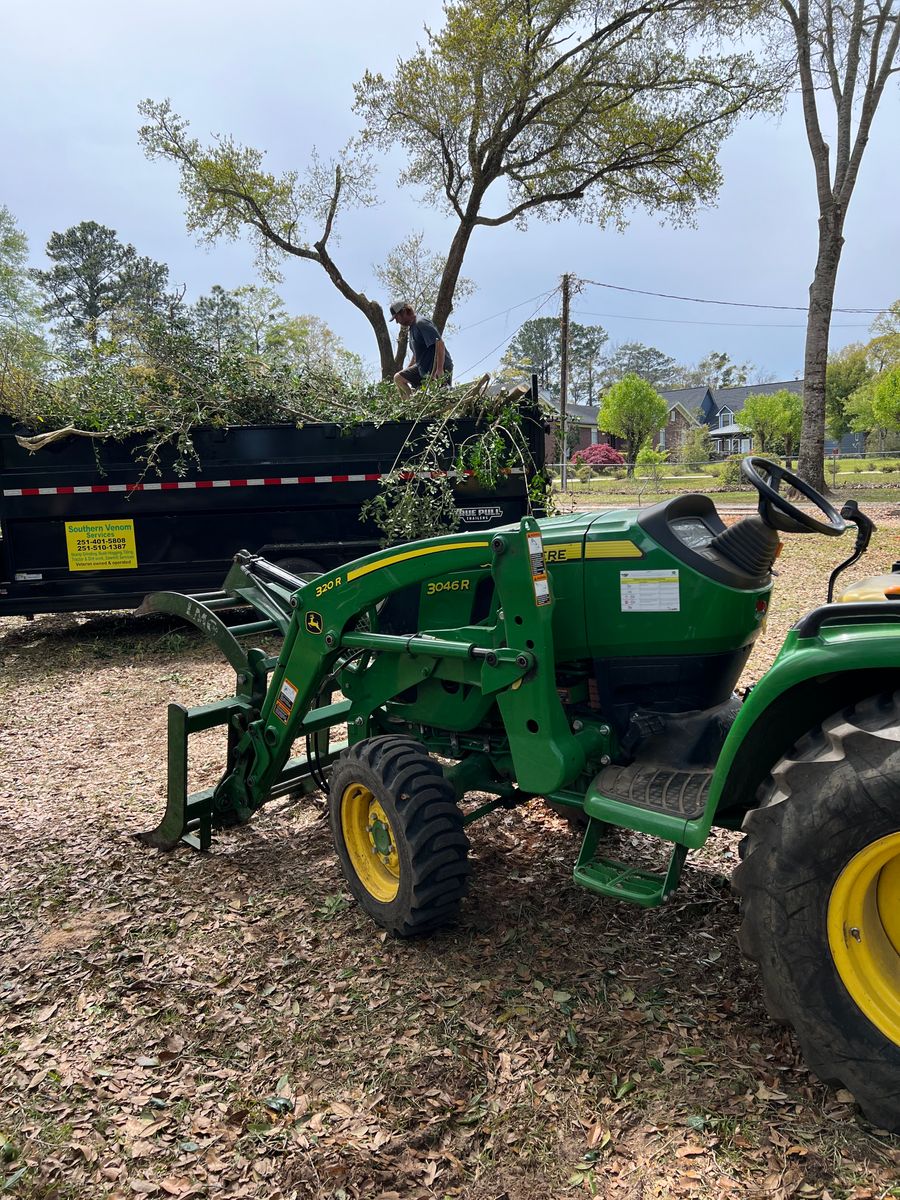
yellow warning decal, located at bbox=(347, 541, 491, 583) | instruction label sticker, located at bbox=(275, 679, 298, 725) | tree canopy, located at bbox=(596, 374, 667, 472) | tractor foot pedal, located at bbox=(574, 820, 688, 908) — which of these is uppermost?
tree canopy, located at bbox=(596, 374, 667, 472)

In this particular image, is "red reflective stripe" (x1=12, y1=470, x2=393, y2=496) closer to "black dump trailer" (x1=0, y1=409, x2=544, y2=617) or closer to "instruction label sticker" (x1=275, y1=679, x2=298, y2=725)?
"black dump trailer" (x1=0, y1=409, x2=544, y2=617)

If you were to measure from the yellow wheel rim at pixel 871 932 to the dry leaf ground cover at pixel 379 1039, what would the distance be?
0.33 meters

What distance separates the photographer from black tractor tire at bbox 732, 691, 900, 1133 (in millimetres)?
1863

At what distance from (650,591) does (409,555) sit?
0.85 metres

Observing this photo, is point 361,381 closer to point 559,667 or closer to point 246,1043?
point 559,667

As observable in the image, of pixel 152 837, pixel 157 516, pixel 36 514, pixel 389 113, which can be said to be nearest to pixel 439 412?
pixel 157 516

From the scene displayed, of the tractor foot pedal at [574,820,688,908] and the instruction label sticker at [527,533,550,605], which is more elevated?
the instruction label sticker at [527,533,550,605]

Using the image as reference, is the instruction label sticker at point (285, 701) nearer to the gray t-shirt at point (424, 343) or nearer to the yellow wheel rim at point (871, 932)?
the yellow wheel rim at point (871, 932)

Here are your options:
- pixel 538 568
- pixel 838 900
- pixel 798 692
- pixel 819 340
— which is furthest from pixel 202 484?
pixel 819 340

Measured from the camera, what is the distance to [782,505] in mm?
2492

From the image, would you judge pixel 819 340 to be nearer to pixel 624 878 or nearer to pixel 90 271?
pixel 624 878

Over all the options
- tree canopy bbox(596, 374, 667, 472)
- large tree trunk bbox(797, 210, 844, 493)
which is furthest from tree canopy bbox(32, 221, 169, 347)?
large tree trunk bbox(797, 210, 844, 493)

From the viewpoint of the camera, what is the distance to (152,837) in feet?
12.5

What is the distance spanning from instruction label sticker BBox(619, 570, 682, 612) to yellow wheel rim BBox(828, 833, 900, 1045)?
1.03 meters
